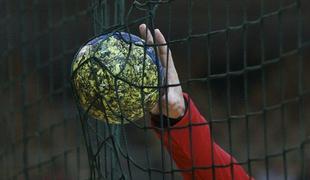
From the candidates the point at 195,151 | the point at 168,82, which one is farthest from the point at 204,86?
the point at 168,82

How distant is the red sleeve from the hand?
0.12 ft

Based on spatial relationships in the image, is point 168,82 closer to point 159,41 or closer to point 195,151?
point 159,41

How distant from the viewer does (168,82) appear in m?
2.55

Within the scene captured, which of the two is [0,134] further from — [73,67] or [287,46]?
[287,46]

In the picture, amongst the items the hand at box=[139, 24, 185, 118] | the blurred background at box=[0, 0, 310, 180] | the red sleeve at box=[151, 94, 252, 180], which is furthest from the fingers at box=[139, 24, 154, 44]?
the blurred background at box=[0, 0, 310, 180]

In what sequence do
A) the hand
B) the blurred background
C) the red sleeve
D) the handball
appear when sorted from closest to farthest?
the handball
the hand
the red sleeve
the blurred background

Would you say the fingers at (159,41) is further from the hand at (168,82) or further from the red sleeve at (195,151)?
the red sleeve at (195,151)

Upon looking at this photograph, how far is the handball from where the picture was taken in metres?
2.41

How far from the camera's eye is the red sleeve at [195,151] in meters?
2.64

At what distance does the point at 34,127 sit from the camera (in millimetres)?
5348

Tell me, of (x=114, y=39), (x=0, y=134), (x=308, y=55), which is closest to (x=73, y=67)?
(x=114, y=39)

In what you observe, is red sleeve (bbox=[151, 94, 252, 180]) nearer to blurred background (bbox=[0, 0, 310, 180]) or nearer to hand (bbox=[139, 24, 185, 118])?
hand (bbox=[139, 24, 185, 118])

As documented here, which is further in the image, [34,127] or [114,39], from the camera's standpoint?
[34,127]

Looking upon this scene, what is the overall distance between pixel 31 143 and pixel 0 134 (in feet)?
3.30
